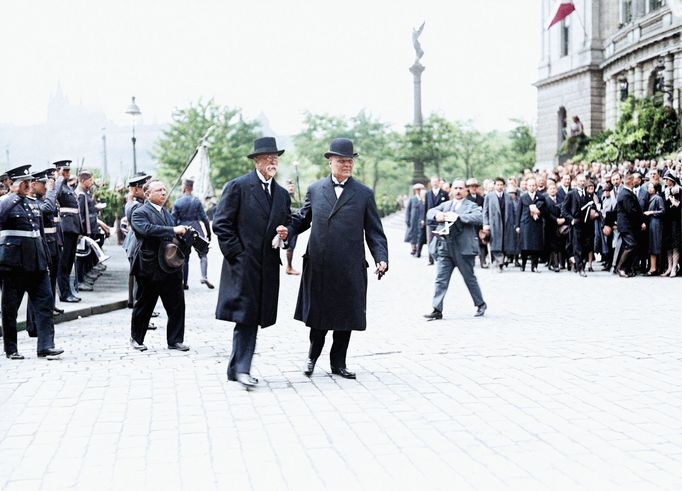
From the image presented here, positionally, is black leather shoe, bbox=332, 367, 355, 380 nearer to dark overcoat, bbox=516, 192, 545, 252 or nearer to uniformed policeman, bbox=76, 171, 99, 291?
uniformed policeman, bbox=76, 171, 99, 291

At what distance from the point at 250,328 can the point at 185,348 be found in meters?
2.10

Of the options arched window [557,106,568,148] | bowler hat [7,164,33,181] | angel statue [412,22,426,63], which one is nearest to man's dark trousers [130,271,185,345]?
bowler hat [7,164,33,181]

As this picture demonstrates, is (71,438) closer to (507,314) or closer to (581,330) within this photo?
(581,330)

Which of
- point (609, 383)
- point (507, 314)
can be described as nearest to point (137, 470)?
point (609, 383)

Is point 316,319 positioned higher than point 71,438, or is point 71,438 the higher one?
point 316,319

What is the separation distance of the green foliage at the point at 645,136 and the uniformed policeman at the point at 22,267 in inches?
1052

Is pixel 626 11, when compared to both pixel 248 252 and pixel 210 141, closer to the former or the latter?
pixel 210 141

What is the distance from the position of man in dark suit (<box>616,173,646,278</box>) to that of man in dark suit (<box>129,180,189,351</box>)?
11.2 m

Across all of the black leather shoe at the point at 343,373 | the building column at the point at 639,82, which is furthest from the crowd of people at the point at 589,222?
the building column at the point at 639,82

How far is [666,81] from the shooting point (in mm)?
35562

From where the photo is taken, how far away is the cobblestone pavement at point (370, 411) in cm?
485

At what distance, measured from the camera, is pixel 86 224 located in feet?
46.9

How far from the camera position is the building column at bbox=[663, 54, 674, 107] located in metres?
34.7

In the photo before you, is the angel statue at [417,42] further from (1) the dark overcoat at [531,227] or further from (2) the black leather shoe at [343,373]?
(2) the black leather shoe at [343,373]
